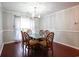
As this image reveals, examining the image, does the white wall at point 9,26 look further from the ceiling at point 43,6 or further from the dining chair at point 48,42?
the dining chair at point 48,42

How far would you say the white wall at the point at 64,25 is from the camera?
1829mm

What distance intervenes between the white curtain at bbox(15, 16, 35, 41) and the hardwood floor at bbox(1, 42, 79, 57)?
144 millimetres

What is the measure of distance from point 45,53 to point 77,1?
90 cm

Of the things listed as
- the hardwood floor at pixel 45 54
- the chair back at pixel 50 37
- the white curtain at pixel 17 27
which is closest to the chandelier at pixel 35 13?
the white curtain at pixel 17 27

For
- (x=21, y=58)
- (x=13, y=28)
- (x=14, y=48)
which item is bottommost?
(x=21, y=58)

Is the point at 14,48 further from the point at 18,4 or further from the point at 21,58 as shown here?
the point at 18,4

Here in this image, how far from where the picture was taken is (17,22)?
1819mm

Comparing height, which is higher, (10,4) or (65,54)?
(10,4)

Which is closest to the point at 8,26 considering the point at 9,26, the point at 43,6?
the point at 9,26

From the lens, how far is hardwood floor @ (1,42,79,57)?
1.79 meters

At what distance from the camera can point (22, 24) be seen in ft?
5.99

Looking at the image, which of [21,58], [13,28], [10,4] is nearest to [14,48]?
[21,58]

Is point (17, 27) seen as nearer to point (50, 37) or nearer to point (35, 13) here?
point (35, 13)

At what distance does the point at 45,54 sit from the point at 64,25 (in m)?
0.52
